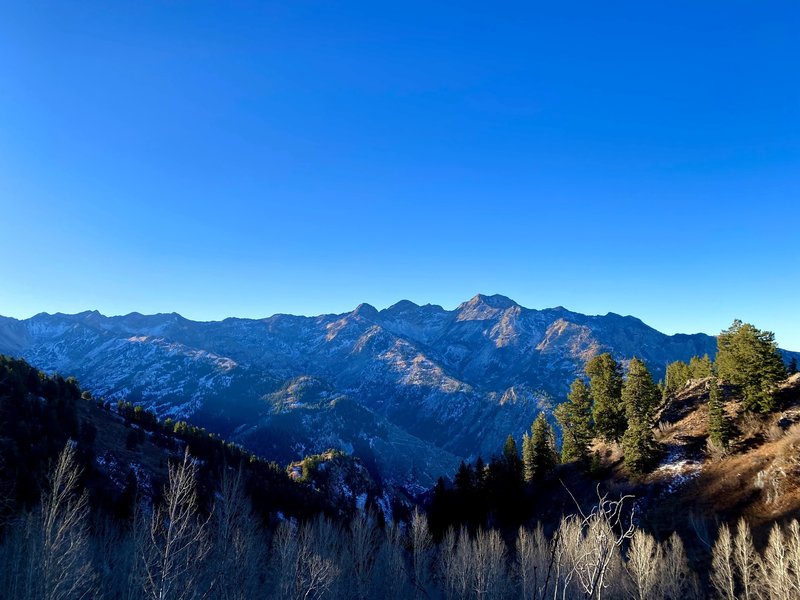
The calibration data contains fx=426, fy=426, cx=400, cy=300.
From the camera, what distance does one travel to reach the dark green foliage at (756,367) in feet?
193

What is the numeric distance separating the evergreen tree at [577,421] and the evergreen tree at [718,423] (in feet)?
72.1

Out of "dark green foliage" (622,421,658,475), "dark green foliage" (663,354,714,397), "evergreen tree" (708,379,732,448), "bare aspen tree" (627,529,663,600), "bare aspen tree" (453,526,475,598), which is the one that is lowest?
"bare aspen tree" (453,526,475,598)

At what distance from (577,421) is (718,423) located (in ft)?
84.0

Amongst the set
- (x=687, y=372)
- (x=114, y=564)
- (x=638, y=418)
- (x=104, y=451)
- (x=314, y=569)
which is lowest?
(x=104, y=451)

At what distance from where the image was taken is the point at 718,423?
2317 inches

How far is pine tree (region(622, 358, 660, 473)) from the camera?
6469cm

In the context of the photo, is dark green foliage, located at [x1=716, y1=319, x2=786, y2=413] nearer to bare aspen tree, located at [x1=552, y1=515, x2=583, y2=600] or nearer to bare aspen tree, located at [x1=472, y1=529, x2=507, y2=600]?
bare aspen tree, located at [x1=552, y1=515, x2=583, y2=600]

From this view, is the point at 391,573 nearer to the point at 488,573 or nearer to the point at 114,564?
the point at 488,573

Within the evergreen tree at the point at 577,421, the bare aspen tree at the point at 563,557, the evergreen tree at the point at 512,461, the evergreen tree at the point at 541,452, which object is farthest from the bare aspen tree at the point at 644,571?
the evergreen tree at the point at 541,452

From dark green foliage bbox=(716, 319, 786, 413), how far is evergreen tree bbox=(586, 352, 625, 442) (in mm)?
17911

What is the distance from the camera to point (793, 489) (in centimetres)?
4747

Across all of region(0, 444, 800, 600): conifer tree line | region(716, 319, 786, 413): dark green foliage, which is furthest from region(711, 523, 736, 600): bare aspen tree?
region(716, 319, 786, 413): dark green foliage

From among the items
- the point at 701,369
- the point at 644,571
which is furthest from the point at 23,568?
the point at 701,369

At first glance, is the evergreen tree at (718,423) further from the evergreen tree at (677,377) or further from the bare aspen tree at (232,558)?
the bare aspen tree at (232,558)
